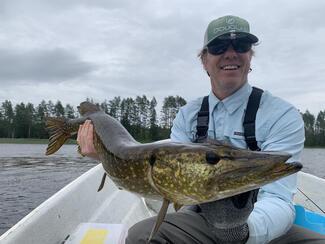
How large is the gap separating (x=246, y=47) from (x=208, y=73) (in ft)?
1.40

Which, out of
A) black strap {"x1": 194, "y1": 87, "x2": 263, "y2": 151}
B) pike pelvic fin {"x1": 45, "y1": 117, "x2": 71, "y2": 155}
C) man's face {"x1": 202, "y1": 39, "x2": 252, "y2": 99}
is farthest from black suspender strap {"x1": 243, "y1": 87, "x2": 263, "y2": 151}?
pike pelvic fin {"x1": 45, "y1": 117, "x2": 71, "y2": 155}

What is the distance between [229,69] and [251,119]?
48cm

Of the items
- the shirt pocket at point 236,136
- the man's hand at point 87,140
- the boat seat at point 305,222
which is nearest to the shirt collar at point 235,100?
the shirt pocket at point 236,136

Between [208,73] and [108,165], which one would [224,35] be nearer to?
[208,73]

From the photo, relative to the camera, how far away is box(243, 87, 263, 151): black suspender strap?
9.66ft

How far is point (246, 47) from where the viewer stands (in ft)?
10.5

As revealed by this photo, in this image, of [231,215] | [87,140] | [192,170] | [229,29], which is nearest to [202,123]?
[229,29]

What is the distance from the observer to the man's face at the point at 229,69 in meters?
3.24

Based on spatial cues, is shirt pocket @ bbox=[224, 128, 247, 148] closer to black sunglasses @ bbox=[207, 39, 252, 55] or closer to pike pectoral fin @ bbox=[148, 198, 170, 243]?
black sunglasses @ bbox=[207, 39, 252, 55]

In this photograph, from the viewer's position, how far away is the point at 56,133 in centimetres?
378

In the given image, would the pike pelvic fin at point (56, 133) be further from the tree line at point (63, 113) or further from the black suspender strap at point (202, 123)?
the tree line at point (63, 113)

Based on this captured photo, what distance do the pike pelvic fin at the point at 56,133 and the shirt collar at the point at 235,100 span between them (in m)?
1.34

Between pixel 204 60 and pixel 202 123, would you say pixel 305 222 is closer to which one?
pixel 202 123

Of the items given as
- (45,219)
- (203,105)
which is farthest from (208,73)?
(45,219)
